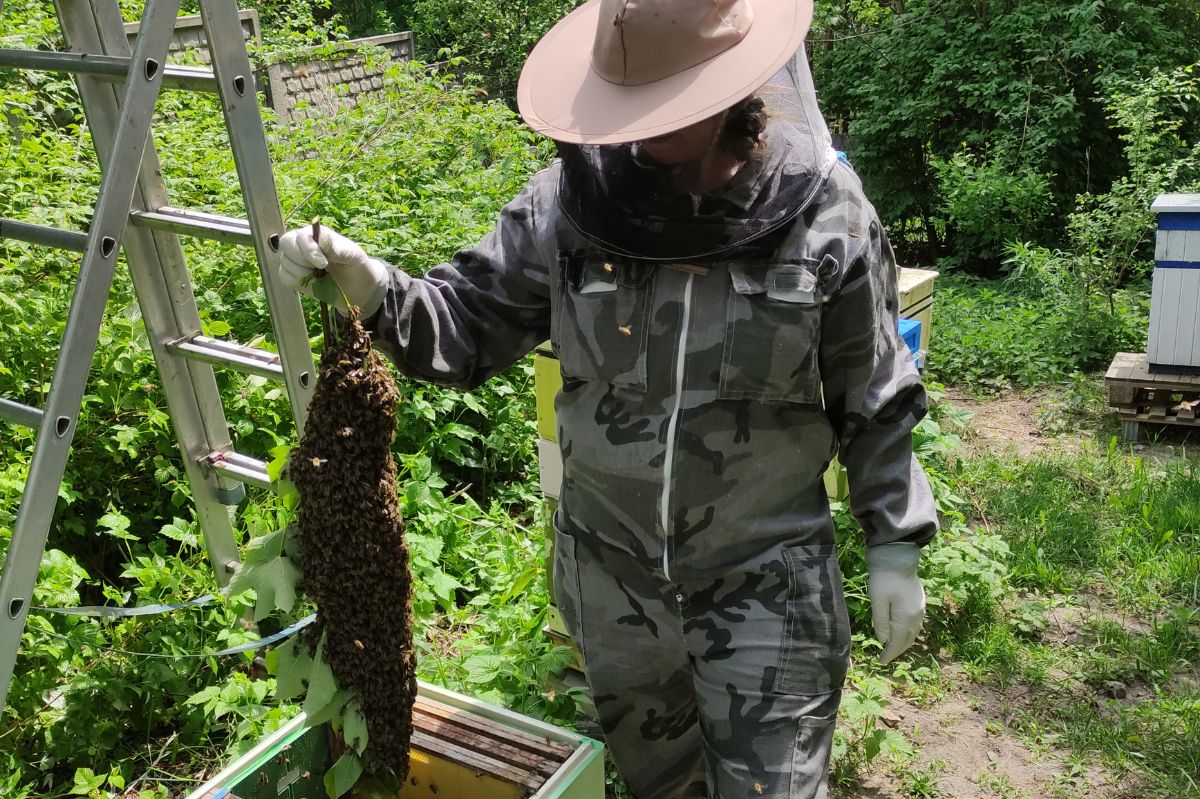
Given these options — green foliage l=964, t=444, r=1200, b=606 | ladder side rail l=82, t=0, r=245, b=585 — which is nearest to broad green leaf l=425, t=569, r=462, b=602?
ladder side rail l=82, t=0, r=245, b=585

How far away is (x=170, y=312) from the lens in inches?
105

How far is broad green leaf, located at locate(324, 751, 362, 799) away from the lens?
205 centimetres

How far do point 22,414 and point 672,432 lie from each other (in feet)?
4.08

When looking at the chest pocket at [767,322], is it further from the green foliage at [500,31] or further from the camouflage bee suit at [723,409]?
the green foliage at [500,31]

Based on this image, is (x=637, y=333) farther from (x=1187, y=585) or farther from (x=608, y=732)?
(x=1187, y=585)

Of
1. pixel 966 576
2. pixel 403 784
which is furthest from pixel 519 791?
pixel 966 576


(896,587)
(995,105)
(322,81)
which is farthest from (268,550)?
(995,105)

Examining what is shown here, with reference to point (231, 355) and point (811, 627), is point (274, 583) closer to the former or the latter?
point (231, 355)

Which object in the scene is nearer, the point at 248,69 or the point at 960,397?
the point at 248,69

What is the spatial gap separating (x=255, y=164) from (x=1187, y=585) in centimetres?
355

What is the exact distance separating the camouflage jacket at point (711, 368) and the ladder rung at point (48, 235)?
609 millimetres

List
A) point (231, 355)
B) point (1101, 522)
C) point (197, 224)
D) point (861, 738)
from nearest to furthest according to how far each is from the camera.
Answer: point (197, 224)
point (231, 355)
point (861, 738)
point (1101, 522)

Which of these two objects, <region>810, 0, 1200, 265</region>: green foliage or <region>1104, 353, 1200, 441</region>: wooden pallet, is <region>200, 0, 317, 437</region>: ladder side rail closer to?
<region>1104, 353, 1200, 441</region>: wooden pallet

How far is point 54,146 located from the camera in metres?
4.62
